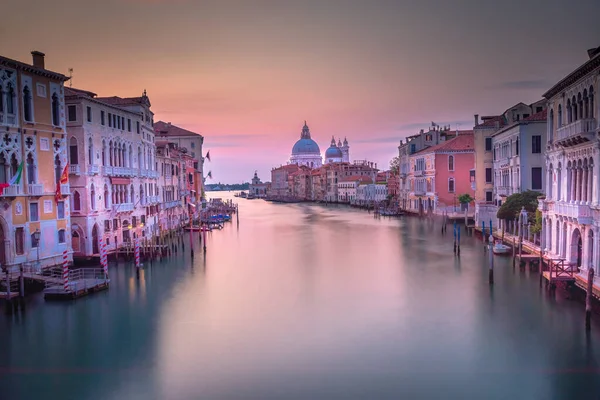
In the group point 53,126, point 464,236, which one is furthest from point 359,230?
point 53,126

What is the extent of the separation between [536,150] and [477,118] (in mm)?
14333

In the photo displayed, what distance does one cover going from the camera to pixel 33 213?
16.7 metres

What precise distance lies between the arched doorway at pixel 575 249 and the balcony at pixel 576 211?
1.98ft

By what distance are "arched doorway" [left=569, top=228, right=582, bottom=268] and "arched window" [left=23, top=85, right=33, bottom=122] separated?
16.6 meters

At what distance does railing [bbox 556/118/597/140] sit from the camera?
1315 centimetres

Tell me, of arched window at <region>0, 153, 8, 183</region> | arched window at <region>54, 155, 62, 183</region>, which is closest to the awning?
arched window at <region>54, 155, 62, 183</region>

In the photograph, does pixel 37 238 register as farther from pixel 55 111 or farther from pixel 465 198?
pixel 465 198

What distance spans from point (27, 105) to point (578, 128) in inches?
629

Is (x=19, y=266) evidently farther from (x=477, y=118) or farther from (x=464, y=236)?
(x=477, y=118)

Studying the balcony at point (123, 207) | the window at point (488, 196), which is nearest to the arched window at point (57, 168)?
the balcony at point (123, 207)

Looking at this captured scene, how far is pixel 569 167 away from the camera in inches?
595

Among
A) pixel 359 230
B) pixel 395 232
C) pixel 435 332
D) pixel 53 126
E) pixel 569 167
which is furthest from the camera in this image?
pixel 359 230

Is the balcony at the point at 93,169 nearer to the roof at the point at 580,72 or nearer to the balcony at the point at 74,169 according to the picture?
the balcony at the point at 74,169

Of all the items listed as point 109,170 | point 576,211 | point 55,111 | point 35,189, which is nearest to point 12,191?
point 35,189
